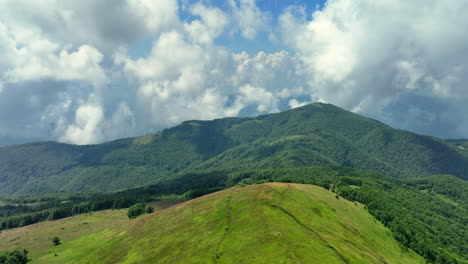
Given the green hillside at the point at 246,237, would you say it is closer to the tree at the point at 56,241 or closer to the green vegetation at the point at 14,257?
the tree at the point at 56,241

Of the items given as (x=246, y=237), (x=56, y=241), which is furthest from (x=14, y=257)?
(x=246, y=237)

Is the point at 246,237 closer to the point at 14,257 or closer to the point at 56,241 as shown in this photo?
the point at 14,257

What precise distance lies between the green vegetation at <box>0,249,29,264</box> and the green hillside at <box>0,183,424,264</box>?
5500 mm

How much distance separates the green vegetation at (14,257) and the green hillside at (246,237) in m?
5.50

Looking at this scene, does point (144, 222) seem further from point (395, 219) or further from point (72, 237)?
point (395, 219)

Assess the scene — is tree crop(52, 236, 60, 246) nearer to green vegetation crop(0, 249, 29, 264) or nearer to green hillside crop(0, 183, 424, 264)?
green hillside crop(0, 183, 424, 264)

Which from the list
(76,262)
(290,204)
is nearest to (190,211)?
(290,204)

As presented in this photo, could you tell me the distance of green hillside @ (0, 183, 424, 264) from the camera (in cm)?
8744

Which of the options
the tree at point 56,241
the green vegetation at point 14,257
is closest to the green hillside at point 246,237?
the tree at point 56,241

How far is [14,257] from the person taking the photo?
14300 centimetres

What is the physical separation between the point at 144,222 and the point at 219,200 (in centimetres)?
5075

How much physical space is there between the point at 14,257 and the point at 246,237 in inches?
5271

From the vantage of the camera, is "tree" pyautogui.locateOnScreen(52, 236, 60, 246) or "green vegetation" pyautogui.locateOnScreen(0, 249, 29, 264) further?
"tree" pyautogui.locateOnScreen(52, 236, 60, 246)

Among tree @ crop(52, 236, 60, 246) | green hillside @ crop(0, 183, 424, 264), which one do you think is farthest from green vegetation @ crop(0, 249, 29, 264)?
tree @ crop(52, 236, 60, 246)
